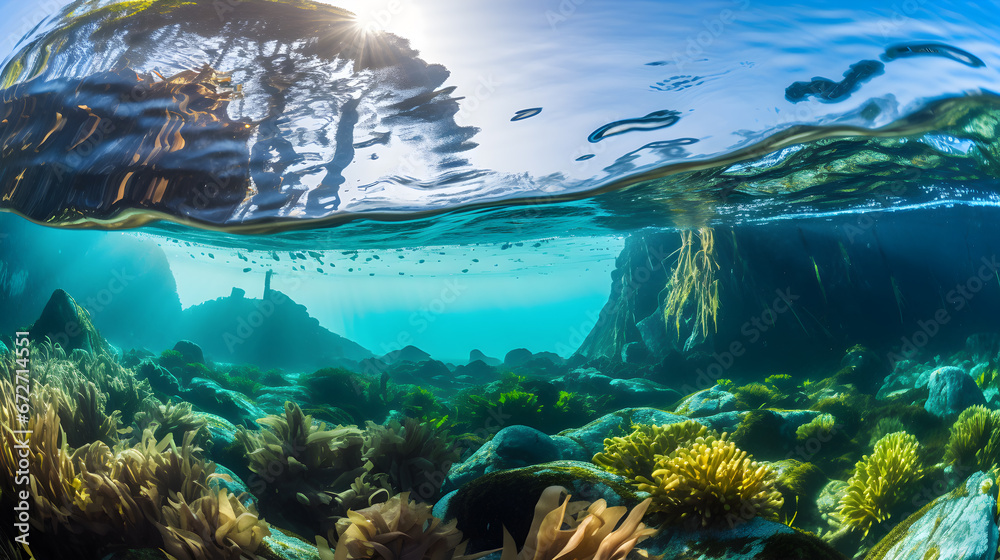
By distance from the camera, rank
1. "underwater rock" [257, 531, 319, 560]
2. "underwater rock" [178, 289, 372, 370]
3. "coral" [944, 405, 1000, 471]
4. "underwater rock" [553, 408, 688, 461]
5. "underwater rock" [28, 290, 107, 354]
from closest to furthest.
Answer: "underwater rock" [257, 531, 319, 560] < "coral" [944, 405, 1000, 471] < "underwater rock" [553, 408, 688, 461] < "underwater rock" [28, 290, 107, 354] < "underwater rock" [178, 289, 372, 370]

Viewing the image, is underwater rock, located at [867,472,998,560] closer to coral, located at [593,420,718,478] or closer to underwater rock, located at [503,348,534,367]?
coral, located at [593,420,718,478]

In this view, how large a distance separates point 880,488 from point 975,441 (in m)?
1.64

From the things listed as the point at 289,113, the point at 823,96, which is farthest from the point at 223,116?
the point at 823,96

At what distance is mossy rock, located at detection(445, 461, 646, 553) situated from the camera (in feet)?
11.5

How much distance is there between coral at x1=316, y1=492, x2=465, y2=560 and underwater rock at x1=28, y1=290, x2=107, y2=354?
393 inches

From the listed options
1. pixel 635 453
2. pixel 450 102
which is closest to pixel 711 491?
pixel 635 453

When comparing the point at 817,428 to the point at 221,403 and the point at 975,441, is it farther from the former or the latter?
the point at 221,403

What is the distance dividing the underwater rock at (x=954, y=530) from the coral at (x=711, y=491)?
927mm

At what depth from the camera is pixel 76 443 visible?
5316 mm

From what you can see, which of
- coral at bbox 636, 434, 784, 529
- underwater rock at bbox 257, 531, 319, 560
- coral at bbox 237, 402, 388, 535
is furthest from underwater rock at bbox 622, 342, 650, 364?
underwater rock at bbox 257, 531, 319, 560

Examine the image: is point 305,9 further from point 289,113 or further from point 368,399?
point 368,399

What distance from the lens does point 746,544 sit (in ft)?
9.32

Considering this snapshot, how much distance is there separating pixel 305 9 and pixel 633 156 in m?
4.62

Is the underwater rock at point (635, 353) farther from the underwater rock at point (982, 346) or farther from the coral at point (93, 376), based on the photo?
the coral at point (93, 376)
